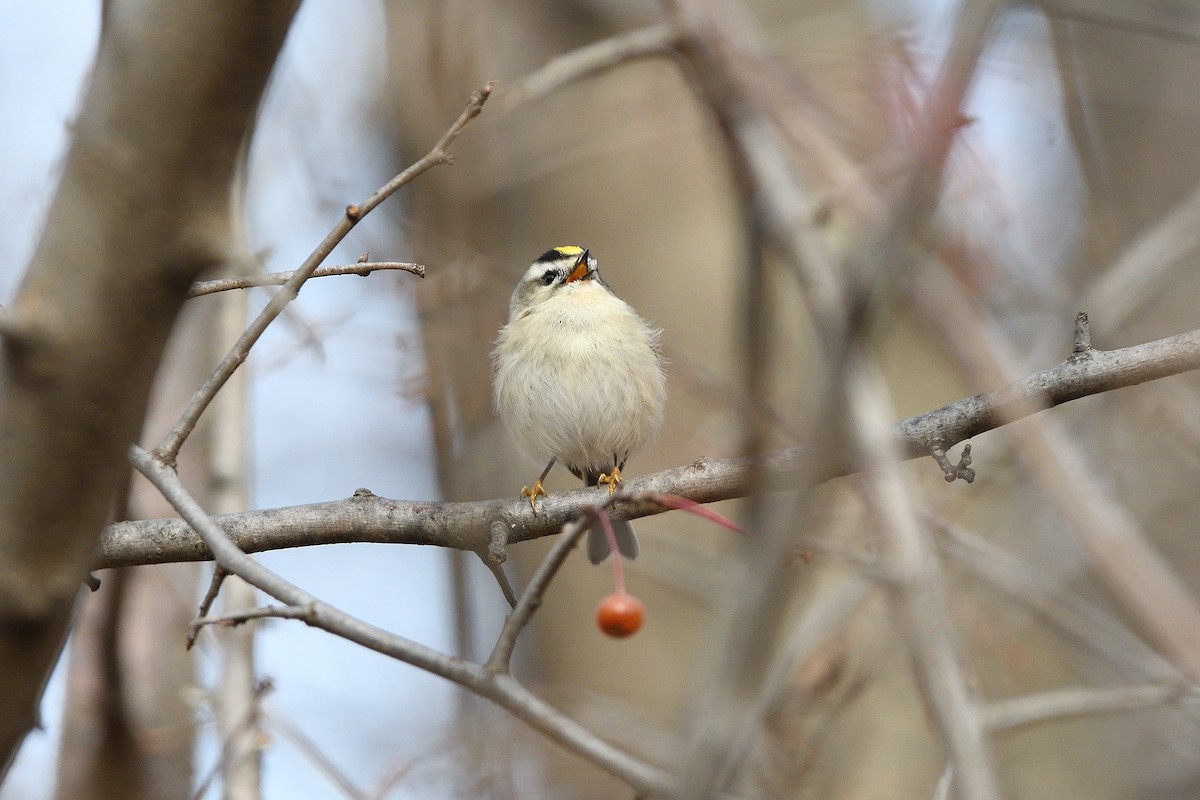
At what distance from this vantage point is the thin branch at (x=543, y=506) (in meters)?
2.80

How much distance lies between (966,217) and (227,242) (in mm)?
4159

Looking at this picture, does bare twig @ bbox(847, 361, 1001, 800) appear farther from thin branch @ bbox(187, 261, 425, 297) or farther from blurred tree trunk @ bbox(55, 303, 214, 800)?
blurred tree trunk @ bbox(55, 303, 214, 800)

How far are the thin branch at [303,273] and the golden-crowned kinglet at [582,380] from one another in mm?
2677

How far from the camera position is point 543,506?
3.44 m

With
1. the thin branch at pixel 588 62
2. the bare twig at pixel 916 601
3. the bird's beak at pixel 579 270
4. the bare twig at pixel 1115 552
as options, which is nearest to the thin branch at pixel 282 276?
the bare twig at pixel 916 601

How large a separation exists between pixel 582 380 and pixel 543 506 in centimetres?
172

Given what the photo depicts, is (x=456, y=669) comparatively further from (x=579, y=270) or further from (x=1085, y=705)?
(x=579, y=270)

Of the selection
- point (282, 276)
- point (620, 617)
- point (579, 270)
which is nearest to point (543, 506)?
point (620, 617)

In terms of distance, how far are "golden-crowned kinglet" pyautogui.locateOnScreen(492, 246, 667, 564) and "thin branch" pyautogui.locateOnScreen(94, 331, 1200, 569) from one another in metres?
1.69

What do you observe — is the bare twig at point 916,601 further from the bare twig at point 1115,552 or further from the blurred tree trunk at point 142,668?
the blurred tree trunk at point 142,668

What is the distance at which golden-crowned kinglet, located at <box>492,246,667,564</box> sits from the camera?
5.09m

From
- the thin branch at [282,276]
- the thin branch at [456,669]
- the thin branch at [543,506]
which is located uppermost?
the thin branch at [282,276]

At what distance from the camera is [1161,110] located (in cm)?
716

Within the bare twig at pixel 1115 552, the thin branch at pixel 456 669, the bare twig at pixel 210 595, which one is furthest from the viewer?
the bare twig at pixel 1115 552
